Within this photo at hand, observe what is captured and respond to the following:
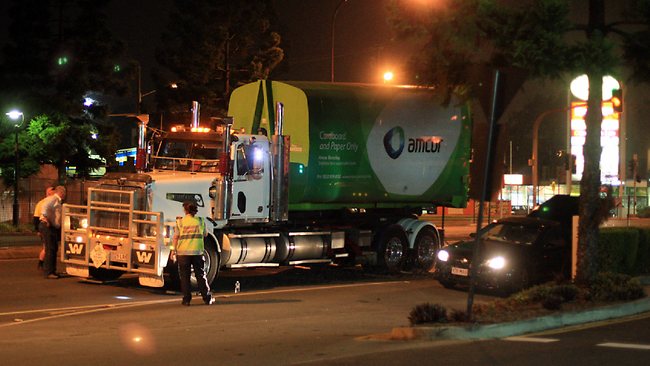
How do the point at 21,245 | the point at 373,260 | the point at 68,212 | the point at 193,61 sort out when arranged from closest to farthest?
the point at 68,212
the point at 373,260
the point at 21,245
the point at 193,61

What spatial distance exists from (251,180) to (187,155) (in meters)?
1.46

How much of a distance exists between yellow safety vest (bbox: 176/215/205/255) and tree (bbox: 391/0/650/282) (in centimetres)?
440

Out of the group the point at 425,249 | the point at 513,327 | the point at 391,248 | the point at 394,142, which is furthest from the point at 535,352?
the point at 425,249

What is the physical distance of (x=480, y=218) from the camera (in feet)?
36.4

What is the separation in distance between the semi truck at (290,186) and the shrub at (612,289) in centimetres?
409

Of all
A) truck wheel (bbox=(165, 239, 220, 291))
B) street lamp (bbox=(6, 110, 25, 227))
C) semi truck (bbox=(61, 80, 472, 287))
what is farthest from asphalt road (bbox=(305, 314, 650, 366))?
street lamp (bbox=(6, 110, 25, 227))

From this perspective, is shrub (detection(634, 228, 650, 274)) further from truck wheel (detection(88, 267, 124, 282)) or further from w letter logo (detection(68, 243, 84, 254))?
w letter logo (detection(68, 243, 84, 254))

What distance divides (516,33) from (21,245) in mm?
20199

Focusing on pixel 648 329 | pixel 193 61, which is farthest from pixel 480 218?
pixel 193 61

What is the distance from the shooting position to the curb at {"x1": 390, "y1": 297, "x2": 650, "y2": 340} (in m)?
11.0

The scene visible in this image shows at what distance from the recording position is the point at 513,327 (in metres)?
11.6

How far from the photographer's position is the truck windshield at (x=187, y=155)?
57.8 feet

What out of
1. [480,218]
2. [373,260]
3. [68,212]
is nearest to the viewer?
[480,218]

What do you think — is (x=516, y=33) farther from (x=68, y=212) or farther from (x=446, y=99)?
(x=68, y=212)
